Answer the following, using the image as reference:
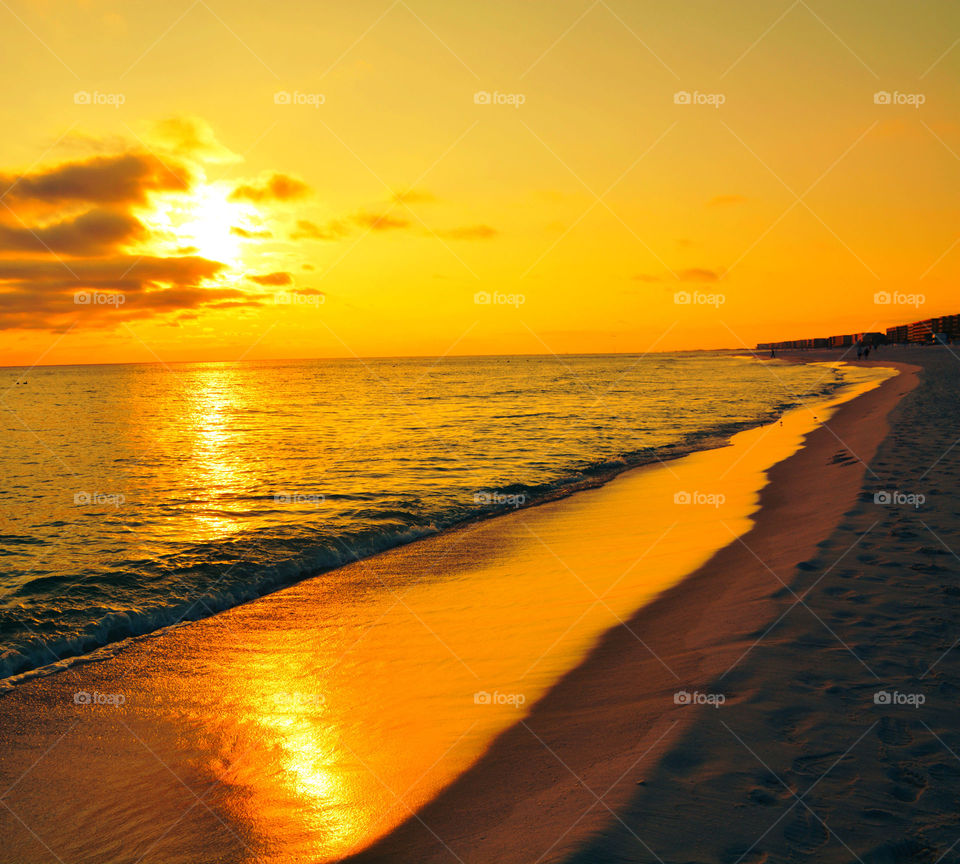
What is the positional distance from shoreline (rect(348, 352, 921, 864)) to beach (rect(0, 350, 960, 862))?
3 centimetres

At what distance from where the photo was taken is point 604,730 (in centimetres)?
564

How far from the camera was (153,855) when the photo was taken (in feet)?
15.1

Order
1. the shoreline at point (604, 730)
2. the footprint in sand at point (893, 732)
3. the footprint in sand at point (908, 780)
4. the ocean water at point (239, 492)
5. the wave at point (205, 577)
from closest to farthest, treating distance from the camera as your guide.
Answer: the footprint in sand at point (908, 780) < the shoreline at point (604, 730) < the footprint in sand at point (893, 732) < the wave at point (205, 577) < the ocean water at point (239, 492)

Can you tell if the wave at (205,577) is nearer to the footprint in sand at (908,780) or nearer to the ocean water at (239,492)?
the ocean water at (239,492)

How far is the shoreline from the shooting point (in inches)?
171

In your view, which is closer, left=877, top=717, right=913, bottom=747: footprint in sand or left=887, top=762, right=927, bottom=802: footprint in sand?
left=887, top=762, right=927, bottom=802: footprint in sand

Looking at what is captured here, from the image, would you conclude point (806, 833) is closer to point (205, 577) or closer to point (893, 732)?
point (893, 732)

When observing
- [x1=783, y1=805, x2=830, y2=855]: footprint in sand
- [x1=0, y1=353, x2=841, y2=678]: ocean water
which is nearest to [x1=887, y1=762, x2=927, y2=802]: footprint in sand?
[x1=783, y1=805, x2=830, y2=855]: footprint in sand

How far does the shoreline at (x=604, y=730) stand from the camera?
4340 mm

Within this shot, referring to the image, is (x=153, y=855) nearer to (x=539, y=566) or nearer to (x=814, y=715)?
(x=814, y=715)

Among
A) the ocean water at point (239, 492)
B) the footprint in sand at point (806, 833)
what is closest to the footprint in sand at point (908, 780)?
the footprint in sand at point (806, 833)

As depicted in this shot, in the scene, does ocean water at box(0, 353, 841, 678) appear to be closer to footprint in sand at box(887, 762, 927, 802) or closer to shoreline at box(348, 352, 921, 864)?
shoreline at box(348, 352, 921, 864)

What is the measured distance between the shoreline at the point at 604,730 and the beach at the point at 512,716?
0.03 meters

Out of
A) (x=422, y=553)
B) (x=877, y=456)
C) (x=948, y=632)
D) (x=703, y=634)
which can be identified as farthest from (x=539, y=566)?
(x=877, y=456)
